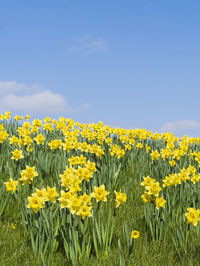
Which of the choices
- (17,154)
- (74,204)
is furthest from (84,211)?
(17,154)

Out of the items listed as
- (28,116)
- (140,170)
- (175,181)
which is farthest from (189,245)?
(28,116)

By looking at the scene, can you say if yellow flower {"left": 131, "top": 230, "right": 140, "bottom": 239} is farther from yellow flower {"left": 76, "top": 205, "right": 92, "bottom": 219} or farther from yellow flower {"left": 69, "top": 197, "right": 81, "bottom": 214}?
yellow flower {"left": 69, "top": 197, "right": 81, "bottom": 214}

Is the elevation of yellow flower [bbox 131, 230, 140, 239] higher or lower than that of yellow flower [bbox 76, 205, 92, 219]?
lower

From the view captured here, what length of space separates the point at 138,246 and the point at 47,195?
53.1 inches

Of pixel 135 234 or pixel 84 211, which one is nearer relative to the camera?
pixel 135 234

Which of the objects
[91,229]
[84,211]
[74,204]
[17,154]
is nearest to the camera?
[74,204]

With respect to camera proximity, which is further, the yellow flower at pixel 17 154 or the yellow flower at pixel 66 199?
the yellow flower at pixel 17 154

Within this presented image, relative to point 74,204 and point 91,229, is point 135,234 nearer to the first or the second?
point 74,204

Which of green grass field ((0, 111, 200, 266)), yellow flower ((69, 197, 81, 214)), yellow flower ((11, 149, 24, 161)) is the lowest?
green grass field ((0, 111, 200, 266))

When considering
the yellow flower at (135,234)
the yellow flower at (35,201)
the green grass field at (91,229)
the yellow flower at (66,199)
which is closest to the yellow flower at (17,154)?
the green grass field at (91,229)

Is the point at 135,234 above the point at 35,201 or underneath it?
underneath

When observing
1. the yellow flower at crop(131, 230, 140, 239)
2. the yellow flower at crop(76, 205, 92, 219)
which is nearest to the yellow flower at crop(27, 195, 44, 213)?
the yellow flower at crop(76, 205, 92, 219)

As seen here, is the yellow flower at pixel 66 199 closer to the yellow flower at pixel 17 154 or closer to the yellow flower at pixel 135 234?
the yellow flower at pixel 135 234

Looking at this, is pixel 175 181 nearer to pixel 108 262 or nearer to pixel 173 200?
pixel 173 200
